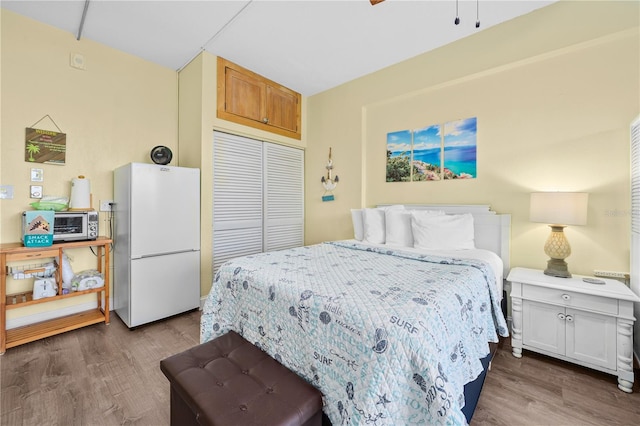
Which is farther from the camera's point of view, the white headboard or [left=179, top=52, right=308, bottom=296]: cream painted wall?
[left=179, top=52, right=308, bottom=296]: cream painted wall

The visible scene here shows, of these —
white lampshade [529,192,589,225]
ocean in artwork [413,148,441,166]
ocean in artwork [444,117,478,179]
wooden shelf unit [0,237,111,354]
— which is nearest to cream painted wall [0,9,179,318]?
wooden shelf unit [0,237,111,354]

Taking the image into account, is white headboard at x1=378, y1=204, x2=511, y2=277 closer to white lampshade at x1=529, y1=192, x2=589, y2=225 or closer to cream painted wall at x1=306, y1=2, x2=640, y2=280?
cream painted wall at x1=306, y1=2, x2=640, y2=280

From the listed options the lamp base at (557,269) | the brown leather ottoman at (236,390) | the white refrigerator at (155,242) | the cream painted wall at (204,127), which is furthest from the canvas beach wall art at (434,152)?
the brown leather ottoman at (236,390)

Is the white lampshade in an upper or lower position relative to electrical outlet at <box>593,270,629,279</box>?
upper

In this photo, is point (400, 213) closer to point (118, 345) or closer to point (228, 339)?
point (228, 339)

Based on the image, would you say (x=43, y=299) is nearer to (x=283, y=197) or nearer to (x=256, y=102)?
(x=283, y=197)

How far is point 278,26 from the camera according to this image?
103 inches

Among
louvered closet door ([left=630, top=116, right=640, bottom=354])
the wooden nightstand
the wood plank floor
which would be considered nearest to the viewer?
the wood plank floor

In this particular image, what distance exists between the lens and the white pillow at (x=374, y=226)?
2922 mm

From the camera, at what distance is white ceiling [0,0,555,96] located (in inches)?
91.7

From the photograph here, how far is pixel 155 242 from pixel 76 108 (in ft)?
5.20

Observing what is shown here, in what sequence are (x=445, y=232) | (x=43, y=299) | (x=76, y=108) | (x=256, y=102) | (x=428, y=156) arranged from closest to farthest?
(x=43, y=299) < (x=445, y=232) < (x=76, y=108) < (x=428, y=156) < (x=256, y=102)

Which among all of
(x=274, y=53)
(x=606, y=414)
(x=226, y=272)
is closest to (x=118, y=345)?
(x=226, y=272)

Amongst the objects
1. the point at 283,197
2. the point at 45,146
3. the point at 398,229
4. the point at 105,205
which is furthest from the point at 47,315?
the point at 398,229
